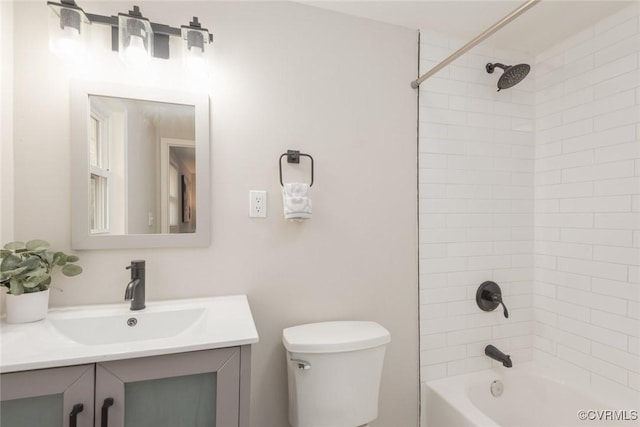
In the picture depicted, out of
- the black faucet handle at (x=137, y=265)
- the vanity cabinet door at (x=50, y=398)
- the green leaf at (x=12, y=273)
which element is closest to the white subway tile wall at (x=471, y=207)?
the black faucet handle at (x=137, y=265)

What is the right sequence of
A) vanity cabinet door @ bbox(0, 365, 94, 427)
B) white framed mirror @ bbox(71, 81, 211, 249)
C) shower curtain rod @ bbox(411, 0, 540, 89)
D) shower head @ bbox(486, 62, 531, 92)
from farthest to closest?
shower head @ bbox(486, 62, 531, 92)
white framed mirror @ bbox(71, 81, 211, 249)
shower curtain rod @ bbox(411, 0, 540, 89)
vanity cabinet door @ bbox(0, 365, 94, 427)

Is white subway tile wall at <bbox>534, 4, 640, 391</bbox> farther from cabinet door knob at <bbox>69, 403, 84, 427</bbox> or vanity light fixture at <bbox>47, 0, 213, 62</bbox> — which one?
cabinet door knob at <bbox>69, 403, 84, 427</bbox>

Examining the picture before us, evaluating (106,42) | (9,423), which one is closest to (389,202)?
(106,42)

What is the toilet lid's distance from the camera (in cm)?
121

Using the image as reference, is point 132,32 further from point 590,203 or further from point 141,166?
point 590,203

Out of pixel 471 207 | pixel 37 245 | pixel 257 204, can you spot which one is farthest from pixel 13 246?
pixel 471 207

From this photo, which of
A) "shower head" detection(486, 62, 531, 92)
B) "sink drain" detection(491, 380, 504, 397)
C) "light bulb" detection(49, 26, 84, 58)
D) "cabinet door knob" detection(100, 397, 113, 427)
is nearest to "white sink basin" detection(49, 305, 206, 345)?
"cabinet door knob" detection(100, 397, 113, 427)

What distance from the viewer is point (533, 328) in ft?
6.27

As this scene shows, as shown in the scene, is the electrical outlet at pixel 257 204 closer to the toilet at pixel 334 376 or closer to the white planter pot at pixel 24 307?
the toilet at pixel 334 376

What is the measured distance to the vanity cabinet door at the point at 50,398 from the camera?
0.77 m

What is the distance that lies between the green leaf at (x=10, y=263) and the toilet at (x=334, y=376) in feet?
3.19

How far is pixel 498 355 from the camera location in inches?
66.7

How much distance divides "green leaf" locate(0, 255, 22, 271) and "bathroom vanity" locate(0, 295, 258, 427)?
193 millimetres

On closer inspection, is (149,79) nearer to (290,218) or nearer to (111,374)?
(290,218)
